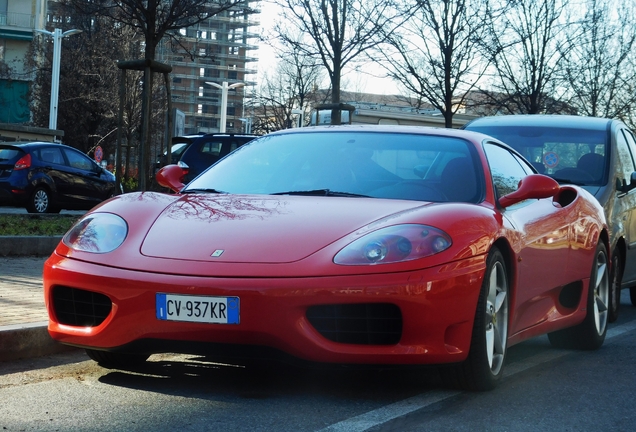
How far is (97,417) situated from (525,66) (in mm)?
28241

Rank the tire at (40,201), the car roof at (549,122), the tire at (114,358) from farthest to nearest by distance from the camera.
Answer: the tire at (40,201) < the car roof at (549,122) < the tire at (114,358)

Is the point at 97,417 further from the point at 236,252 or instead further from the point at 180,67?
the point at 180,67

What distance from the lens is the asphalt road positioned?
391 cm

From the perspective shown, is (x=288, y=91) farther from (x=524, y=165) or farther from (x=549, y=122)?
(x=524, y=165)

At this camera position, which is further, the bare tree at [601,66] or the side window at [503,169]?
the bare tree at [601,66]

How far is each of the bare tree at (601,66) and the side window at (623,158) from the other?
2133cm

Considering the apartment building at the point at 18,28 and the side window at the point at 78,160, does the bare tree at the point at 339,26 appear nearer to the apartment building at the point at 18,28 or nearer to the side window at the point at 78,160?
the side window at the point at 78,160

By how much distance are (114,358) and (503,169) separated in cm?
237

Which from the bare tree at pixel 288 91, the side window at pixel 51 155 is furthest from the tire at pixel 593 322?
the bare tree at pixel 288 91

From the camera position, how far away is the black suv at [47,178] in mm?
19656

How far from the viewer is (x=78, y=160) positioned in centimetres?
2095

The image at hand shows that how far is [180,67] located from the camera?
142m

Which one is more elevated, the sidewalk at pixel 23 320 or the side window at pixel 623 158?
the side window at pixel 623 158

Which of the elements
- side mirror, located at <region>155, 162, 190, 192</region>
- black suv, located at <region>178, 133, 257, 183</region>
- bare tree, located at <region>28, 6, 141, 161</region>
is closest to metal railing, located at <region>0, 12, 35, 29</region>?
bare tree, located at <region>28, 6, 141, 161</region>
